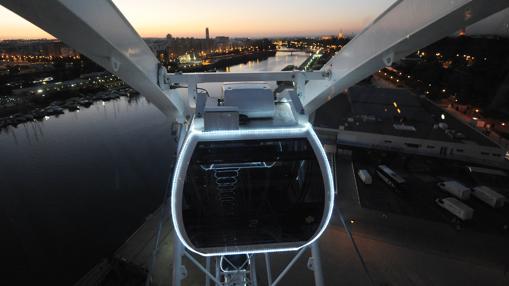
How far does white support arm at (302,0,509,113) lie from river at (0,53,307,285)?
2.41 metres

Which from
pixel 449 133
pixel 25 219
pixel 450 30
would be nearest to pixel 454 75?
pixel 449 133

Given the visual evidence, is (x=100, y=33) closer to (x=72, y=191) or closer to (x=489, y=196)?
(x=489, y=196)

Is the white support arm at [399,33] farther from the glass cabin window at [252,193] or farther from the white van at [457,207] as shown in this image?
the white van at [457,207]

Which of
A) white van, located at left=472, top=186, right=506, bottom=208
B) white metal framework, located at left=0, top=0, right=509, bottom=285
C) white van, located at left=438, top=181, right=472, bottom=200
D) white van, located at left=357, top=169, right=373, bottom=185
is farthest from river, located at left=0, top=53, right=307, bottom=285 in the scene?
white van, located at left=472, top=186, right=506, bottom=208

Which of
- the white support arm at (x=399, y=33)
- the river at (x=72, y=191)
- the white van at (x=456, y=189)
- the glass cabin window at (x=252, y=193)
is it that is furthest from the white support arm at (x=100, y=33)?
the white van at (x=456, y=189)

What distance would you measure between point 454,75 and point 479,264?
15.2 metres

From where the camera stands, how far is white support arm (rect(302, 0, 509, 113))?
1252 mm

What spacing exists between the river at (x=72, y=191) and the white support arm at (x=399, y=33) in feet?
7.92

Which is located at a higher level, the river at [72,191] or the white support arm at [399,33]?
the white support arm at [399,33]

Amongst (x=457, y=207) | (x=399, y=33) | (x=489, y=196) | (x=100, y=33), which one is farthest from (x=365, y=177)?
(x=100, y=33)

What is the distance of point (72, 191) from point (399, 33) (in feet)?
36.6

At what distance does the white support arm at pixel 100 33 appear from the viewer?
1062 mm

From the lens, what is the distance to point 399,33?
163 centimetres

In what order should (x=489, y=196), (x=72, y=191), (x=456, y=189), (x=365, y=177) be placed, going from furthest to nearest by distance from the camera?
(x=72, y=191)
(x=365, y=177)
(x=456, y=189)
(x=489, y=196)
